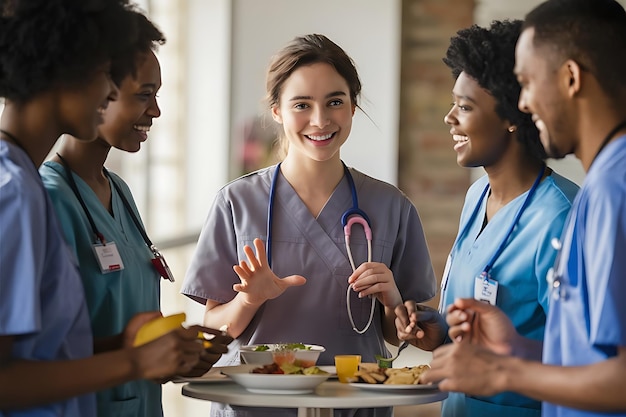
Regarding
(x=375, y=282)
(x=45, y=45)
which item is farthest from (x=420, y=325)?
(x=45, y=45)

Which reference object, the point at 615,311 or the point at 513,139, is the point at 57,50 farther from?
the point at 513,139

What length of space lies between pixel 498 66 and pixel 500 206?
0.35m

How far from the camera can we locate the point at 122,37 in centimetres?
172

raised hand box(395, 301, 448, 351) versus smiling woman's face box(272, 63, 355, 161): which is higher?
smiling woman's face box(272, 63, 355, 161)

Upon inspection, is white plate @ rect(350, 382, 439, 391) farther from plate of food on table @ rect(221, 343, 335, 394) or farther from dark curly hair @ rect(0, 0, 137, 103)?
dark curly hair @ rect(0, 0, 137, 103)

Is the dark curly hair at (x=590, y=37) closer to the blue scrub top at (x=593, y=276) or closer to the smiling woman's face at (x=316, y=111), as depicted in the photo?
the blue scrub top at (x=593, y=276)

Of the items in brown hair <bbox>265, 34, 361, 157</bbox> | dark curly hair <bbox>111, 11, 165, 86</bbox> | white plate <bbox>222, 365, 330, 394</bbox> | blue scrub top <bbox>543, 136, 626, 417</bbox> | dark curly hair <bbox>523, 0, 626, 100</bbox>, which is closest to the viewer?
blue scrub top <bbox>543, 136, 626, 417</bbox>

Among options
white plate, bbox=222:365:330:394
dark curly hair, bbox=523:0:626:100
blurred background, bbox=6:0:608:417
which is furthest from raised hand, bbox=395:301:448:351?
blurred background, bbox=6:0:608:417

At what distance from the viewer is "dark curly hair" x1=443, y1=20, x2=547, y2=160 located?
2268 mm

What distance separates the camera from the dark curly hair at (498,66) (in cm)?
227

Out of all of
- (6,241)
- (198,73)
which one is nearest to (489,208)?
(6,241)

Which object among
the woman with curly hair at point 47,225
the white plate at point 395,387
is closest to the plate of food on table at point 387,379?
the white plate at point 395,387

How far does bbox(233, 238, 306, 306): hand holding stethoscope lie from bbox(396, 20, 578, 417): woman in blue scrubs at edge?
11.5 inches

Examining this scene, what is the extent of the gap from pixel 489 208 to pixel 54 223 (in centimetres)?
119
